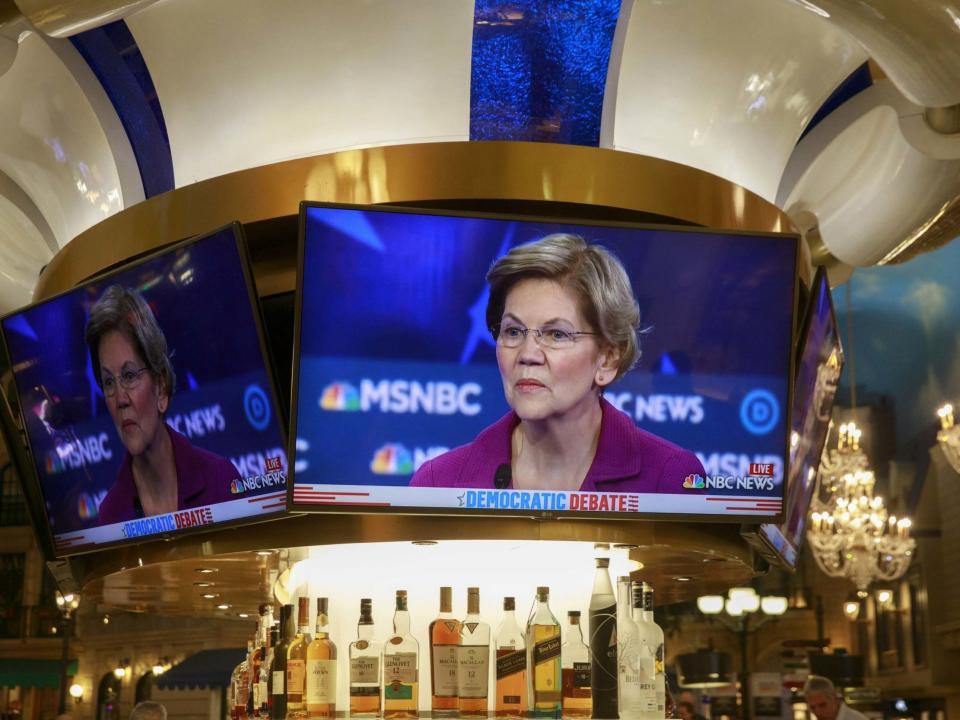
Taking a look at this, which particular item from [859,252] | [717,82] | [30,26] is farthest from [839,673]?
[30,26]

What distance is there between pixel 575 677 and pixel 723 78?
2207 mm

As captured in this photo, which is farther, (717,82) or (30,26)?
(717,82)

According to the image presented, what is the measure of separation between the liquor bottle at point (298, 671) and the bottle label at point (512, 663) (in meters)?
0.63

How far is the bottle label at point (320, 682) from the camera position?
3883mm

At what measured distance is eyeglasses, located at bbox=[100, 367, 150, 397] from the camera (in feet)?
13.9

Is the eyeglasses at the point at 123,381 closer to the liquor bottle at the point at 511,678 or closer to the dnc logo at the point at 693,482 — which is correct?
the liquor bottle at the point at 511,678

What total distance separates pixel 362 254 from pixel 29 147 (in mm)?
2137

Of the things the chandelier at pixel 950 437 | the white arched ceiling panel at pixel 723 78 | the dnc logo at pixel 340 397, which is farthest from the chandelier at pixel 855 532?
the dnc logo at pixel 340 397

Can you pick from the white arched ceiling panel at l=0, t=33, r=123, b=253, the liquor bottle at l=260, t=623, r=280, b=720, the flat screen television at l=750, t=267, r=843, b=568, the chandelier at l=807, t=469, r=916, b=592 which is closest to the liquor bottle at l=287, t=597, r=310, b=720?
the liquor bottle at l=260, t=623, r=280, b=720

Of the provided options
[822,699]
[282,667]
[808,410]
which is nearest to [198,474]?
[282,667]

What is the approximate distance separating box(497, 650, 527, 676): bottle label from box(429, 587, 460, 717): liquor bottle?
15 cm

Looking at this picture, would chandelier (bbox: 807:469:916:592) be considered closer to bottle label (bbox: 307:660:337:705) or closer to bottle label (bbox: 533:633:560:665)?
bottle label (bbox: 533:633:560:665)

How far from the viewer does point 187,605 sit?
5984mm

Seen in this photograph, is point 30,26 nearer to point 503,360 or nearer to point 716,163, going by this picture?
point 503,360
